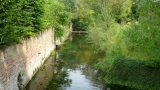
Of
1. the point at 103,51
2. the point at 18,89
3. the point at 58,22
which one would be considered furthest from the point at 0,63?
the point at 58,22

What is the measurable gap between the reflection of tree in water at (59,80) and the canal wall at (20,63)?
1570mm

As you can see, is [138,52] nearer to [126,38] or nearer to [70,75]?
[126,38]

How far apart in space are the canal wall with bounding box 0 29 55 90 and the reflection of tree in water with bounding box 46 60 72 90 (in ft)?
5.15

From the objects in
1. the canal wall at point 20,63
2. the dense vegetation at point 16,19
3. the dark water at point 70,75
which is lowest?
the dark water at point 70,75

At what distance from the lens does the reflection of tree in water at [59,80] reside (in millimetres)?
22936

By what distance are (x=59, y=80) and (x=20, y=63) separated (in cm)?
434

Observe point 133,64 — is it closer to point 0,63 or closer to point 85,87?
point 85,87

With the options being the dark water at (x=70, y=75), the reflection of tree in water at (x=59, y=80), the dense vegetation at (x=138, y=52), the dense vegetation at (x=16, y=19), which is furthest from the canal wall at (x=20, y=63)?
the dense vegetation at (x=138, y=52)

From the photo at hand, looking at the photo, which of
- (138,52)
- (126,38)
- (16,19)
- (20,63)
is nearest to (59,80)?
(20,63)

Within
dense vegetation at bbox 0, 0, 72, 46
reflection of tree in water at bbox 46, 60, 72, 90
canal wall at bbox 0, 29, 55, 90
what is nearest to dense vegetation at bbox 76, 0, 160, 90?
reflection of tree in water at bbox 46, 60, 72, 90

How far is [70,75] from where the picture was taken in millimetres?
26766

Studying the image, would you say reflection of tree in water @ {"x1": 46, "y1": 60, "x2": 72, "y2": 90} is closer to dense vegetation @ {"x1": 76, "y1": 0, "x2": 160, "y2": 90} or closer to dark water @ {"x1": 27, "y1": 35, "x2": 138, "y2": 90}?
dark water @ {"x1": 27, "y1": 35, "x2": 138, "y2": 90}

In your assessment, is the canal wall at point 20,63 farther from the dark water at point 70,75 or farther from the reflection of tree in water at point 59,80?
the reflection of tree in water at point 59,80

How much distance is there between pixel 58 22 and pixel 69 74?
55.4 ft
